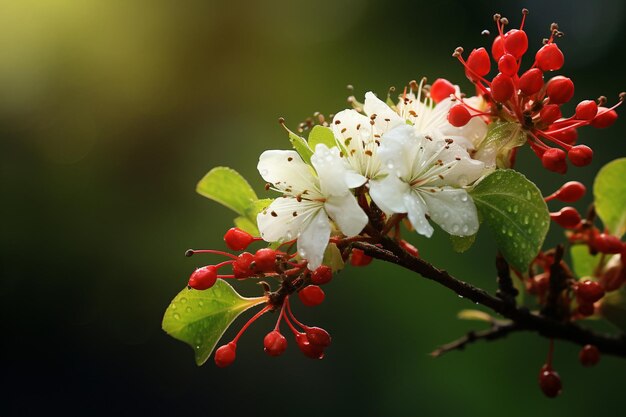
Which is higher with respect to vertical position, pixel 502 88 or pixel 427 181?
pixel 502 88

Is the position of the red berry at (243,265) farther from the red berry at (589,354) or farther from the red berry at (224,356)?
the red berry at (589,354)

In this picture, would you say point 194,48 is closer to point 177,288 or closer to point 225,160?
point 225,160

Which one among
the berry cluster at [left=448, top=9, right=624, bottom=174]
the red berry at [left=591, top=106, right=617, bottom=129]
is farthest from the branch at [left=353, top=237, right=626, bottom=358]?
the red berry at [left=591, top=106, right=617, bottom=129]

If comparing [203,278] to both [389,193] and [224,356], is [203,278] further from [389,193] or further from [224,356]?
[389,193]

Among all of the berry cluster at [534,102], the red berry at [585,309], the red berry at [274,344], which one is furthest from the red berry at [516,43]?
the red berry at [274,344]

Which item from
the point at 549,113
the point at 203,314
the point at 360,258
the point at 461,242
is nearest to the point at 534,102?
the point at 549,113
